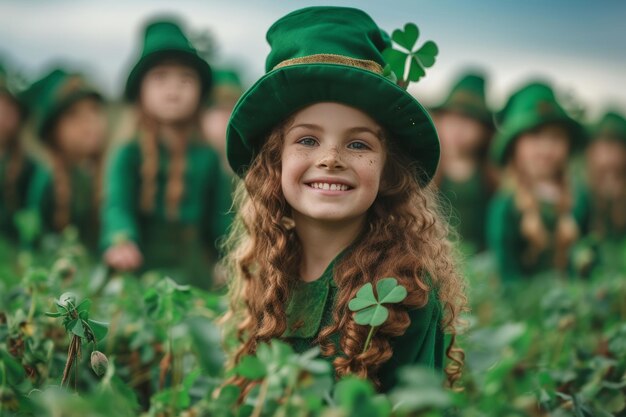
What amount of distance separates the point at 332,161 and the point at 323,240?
0.24 m

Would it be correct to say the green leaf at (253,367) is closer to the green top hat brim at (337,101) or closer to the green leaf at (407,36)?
the green top hat brim at (337,101)

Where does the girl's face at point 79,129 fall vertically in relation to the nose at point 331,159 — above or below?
below

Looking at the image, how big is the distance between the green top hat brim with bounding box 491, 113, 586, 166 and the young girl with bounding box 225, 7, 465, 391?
2.89 m

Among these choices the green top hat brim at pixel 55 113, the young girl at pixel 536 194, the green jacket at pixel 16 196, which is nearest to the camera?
the young girl at pixel 536 194

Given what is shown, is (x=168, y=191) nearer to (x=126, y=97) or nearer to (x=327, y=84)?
(x=126, y=97)

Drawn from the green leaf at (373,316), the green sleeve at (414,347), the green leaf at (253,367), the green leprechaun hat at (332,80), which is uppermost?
the green leprechaun hat at (332,80)

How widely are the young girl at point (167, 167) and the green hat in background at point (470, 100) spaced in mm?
2470

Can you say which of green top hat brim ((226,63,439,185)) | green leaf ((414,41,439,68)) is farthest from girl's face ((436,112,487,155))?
green leaf ((414,41,439,68))

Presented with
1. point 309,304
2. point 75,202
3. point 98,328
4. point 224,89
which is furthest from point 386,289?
point 224,89

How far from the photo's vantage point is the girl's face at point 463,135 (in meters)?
5.97

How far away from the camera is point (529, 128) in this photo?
477 centimetres

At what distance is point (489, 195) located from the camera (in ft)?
19.2

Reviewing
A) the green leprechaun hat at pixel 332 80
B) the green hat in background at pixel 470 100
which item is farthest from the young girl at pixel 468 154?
the green leprechaun hat at pixel 332 80

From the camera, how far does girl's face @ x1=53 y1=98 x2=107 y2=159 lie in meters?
5.36
